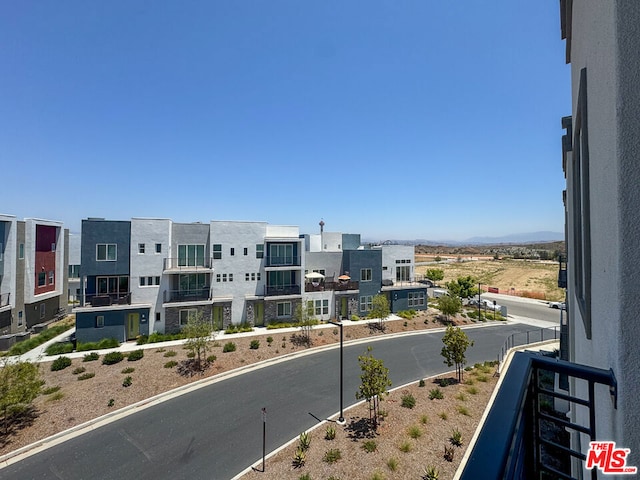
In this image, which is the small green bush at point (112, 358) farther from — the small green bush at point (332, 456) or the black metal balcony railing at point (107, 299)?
the small green bush at point (332, 456)

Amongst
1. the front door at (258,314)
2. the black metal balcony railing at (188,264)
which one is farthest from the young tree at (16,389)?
the front door at (258,314)

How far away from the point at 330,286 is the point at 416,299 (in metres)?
9.98

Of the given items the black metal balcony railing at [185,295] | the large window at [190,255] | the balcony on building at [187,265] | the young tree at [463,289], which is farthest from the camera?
the young tree at [463,289]

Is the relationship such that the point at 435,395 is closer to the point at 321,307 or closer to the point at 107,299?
the point at 321,307

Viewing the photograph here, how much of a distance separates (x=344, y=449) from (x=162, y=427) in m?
7.76

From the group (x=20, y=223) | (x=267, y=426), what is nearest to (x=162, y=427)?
(x=267, y=426)

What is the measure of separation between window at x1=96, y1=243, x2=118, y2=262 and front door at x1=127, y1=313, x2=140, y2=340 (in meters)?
4.55

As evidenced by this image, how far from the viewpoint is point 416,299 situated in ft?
103

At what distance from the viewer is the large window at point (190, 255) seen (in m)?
24.5

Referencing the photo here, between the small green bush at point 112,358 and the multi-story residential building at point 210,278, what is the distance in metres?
3.71

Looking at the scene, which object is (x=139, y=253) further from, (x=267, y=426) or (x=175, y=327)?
(x=267, y=426)

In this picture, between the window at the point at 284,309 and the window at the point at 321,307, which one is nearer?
the window at the point at 284,309

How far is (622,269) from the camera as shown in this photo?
1290 mm
